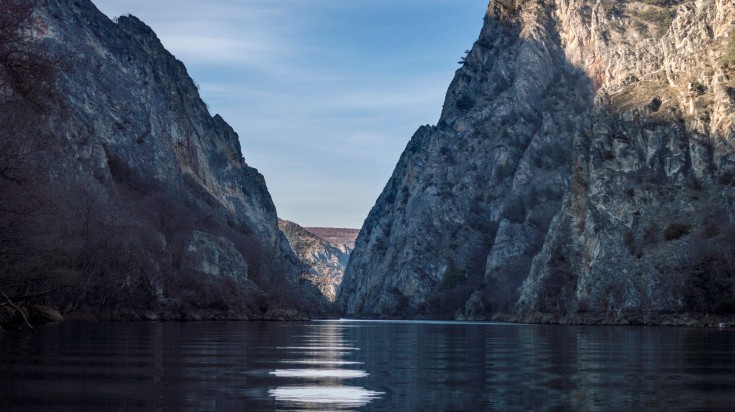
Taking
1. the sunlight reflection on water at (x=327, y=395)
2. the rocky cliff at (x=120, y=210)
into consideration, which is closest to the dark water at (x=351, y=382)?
the sunlight reflection on water at (x=327, y=395)

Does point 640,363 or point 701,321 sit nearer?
point 640,363

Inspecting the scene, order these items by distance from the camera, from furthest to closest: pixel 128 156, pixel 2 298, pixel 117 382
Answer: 1. pixel 128 156
2. pixel 2 298
3. pixel 117 382

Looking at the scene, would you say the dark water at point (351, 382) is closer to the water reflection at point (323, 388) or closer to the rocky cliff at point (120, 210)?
the water reflection at point (323, 388)

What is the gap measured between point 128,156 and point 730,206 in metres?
110

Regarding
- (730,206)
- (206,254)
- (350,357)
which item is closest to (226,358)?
(350,357)

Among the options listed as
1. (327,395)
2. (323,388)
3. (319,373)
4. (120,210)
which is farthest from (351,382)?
(120,210)

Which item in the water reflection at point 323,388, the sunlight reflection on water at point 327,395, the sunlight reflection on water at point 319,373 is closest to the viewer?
the water reflection at point 323,388

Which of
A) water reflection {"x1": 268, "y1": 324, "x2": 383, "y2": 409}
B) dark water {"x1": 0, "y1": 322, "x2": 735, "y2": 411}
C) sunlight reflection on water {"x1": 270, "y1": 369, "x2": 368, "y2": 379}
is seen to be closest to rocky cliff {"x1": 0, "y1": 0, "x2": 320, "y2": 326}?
dark water {"x1": 0, "y1": 322, "x2": 735, "y2": 411}

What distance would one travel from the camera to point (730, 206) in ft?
452

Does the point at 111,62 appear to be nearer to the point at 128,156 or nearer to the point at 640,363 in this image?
the point at 128,156

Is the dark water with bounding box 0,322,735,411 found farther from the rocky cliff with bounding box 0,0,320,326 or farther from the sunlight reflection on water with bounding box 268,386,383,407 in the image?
the rocky cliff with bounding box 0,0,320,326

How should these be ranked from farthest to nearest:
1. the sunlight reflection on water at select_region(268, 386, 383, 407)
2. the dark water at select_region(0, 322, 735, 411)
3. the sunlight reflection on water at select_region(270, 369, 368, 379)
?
1. the sunlight reflection on water at select_region(270, 369, 368, 379)
2. the sunlight reflection on water at select_region(268, 386, 383, 407)
3. the dark water at select_region(0, 322, 735, 411)

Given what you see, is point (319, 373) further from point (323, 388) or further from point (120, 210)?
point (120, 210)

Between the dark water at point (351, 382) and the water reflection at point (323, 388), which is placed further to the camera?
the water reflection at point (323, 388)
